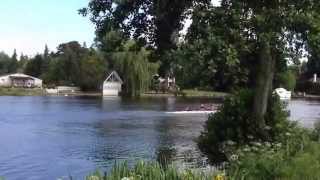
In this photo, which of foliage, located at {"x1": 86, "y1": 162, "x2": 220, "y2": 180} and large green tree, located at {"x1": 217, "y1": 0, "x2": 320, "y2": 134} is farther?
large green tree, located at {"x1": 217, "y1": 0, "x2": 320, "y2": 134}

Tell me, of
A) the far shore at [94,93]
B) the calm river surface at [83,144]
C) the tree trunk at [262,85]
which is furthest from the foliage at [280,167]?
the far shore at [94,93]

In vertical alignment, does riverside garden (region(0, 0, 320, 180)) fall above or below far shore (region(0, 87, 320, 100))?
above

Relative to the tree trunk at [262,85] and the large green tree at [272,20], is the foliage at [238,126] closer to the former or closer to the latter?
the tree trunk at [262,85]

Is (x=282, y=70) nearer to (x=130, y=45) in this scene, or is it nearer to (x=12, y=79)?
(x=130, y=45)

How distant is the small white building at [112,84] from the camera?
102438 mm

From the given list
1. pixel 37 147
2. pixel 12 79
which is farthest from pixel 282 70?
pixel 12 79

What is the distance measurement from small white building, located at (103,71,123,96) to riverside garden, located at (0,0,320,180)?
273 feet

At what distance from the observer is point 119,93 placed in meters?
107

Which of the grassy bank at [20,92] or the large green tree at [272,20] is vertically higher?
the large green tree at [272,20]

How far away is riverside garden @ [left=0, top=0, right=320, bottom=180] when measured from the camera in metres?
9.98

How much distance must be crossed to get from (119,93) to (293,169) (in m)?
98.5

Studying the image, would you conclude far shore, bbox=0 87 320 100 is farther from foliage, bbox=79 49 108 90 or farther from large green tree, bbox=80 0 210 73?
large green tree, bbox=80 0 210 73

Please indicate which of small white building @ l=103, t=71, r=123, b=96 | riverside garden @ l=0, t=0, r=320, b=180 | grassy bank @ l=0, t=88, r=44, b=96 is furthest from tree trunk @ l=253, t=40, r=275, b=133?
grassy bank @ l=0, t=88, r=44, b=96

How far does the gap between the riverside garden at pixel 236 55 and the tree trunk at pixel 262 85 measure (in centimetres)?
3
